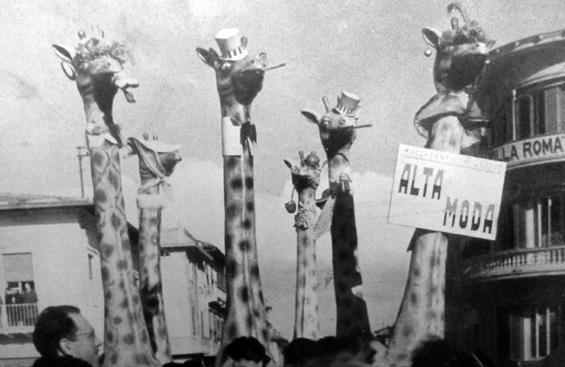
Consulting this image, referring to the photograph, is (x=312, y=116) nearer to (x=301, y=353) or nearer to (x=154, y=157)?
(x=154, y=157)

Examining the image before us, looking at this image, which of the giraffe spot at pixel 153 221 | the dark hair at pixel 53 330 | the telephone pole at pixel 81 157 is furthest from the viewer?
the telephone pole at pixel 81 157

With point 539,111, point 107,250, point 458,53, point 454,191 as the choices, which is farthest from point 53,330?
point 539,111

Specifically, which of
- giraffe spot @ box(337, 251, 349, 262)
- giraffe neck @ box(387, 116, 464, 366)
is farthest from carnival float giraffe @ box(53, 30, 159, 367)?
giraffe neck @ box(387, 116, 464, 366)

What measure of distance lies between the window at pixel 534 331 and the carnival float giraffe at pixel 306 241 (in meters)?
1.42

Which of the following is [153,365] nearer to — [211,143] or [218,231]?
[218,231]

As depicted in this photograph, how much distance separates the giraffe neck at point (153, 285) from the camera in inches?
248

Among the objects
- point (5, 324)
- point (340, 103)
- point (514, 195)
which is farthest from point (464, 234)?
point (5, 324)

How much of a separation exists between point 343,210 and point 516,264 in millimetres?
1301

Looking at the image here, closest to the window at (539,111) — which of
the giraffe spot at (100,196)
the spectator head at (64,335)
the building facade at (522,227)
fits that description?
the building facade at (522,227)

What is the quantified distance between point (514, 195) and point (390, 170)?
0.92 m

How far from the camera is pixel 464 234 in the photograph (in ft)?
20.1

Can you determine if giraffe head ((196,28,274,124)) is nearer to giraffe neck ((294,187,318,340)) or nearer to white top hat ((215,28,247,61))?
white top hat ((215,28,247,61))

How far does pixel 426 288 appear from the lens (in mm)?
6023

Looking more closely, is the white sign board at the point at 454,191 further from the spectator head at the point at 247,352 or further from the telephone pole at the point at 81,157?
the telephone pole at the point at 81,157
